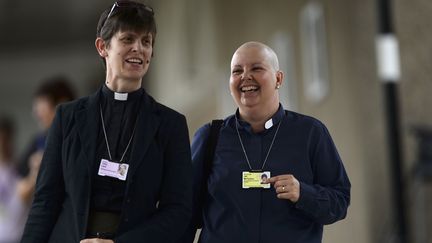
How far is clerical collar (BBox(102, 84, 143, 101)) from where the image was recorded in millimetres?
3459

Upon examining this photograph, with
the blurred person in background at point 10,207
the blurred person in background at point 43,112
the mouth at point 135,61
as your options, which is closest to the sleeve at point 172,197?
the mouth at point 135,61

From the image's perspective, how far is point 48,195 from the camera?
340 cm

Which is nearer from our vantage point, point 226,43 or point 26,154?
point 26,154

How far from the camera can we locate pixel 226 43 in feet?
47.0

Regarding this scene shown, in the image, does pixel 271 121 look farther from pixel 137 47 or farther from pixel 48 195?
pixel 48 195

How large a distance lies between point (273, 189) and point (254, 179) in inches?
3.0

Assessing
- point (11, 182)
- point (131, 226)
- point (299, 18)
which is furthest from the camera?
point (299, 18)

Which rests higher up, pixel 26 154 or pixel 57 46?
pixel 57 46

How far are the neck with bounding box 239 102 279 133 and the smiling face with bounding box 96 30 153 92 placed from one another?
43 centimetres

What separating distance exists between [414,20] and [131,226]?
7.03m

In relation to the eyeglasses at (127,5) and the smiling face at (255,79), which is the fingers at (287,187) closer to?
the smiling face at (255,79)

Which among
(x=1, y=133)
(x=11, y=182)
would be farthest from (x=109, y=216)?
(x=1, y=133)

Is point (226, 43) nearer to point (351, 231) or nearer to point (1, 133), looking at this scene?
point (351, 231)

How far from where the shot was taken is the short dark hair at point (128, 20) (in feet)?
11.1
